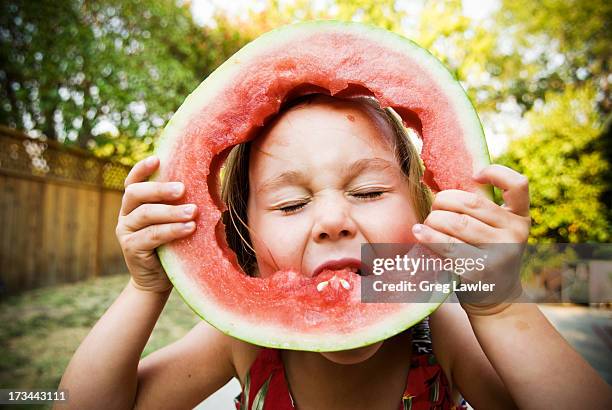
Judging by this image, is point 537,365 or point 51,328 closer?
point 537,365

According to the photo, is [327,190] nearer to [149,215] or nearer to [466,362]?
[149,215]

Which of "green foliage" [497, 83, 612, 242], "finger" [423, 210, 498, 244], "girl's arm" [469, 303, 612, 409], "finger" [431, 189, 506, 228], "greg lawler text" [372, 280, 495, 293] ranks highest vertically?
"green foliage" [497, 83, 612, 242]

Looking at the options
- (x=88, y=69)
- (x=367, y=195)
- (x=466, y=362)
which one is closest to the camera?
(x=367, y=195)

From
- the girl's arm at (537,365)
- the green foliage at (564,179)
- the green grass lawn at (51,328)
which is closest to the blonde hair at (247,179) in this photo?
the girl's arm at (537,365)

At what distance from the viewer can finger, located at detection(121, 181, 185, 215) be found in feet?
3.54

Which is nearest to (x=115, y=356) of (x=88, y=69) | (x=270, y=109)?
(x=270, y=109)

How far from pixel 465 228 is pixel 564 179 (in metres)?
5.81

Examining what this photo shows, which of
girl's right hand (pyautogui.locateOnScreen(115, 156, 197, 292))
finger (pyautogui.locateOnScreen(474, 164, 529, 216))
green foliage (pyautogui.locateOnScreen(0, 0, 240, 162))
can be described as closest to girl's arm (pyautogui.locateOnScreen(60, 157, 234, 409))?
girl's right hand (pyautogui.locateOnScreen(115, 156, 197, 292))

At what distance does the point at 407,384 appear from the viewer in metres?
1.37

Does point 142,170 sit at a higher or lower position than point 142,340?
higher

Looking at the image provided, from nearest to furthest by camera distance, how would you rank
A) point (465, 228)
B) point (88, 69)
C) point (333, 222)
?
1. point (465, 228)
2. point (333, 222)
3. point (88, 69)

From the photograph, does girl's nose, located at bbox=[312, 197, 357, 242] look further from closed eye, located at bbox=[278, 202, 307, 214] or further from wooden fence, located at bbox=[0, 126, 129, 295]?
wooden fence, located at bbox=[0, 126, 129, 295]

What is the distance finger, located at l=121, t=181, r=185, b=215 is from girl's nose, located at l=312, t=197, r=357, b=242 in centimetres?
33

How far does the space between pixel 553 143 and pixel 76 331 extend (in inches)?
235
